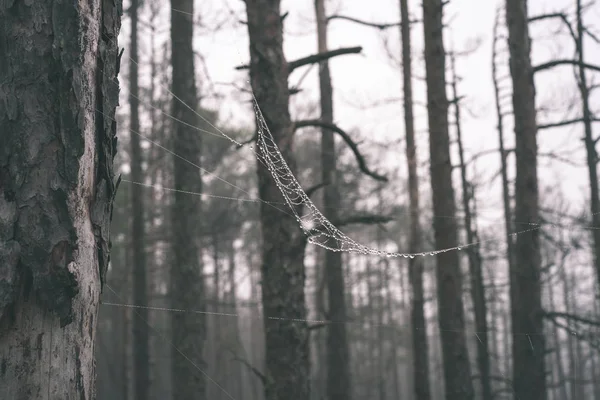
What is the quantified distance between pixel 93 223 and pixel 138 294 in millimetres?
10176

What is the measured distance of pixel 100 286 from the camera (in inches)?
109

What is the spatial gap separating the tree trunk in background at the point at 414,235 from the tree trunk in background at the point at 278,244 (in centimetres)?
739

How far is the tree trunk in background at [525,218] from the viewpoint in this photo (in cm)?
963

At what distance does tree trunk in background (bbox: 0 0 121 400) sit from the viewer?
7.94 ft

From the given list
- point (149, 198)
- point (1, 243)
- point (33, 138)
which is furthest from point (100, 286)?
point (149, 198)

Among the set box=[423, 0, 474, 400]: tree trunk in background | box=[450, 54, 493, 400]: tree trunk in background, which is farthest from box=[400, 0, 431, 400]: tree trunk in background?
box=[423, 0, 474, 400]: tree trunk in background

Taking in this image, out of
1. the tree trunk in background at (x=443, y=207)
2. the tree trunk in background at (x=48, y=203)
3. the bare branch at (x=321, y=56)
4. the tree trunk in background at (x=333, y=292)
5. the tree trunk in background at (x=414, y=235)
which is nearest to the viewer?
the tree trunk in background at (x=48, y=203)

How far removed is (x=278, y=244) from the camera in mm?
6020

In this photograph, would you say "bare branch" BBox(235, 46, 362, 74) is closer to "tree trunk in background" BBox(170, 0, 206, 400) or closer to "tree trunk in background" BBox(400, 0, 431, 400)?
"tree trunk in background" BBox(170, 0, 206, 400)

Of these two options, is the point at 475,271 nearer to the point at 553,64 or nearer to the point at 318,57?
the point at 553,64

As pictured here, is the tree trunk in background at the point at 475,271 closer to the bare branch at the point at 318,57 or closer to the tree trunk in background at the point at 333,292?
the tree trunk in background at the point at 333,292

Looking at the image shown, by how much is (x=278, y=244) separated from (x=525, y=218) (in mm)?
5238

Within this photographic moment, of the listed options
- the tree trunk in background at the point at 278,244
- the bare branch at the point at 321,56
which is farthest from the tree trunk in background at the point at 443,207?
the tree trunk in background at the point at 278,244

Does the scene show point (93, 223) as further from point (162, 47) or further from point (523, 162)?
point (162, 47)
